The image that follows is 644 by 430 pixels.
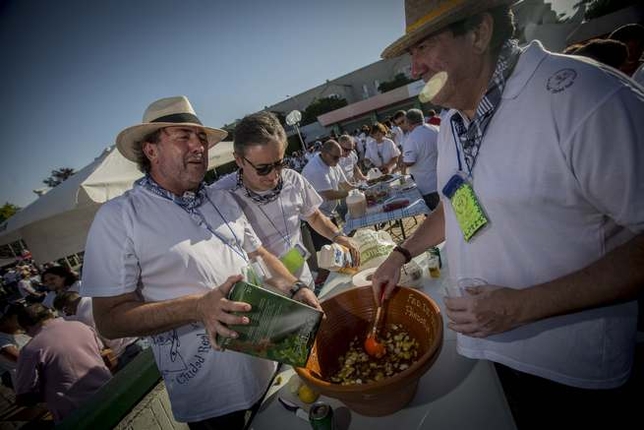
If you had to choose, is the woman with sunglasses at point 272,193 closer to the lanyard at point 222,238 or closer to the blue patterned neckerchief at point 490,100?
the lanyard at point 222,238

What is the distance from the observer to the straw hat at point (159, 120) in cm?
174

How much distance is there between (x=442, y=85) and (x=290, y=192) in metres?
1.86

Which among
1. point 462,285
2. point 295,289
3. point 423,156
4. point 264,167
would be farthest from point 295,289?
point 423,156

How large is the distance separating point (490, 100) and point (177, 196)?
1688 mm

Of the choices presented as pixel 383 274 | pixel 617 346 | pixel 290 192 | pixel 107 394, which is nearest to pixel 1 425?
pixel 107 394

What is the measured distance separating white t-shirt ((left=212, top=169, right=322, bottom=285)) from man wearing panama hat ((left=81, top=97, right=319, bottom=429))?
748 mm

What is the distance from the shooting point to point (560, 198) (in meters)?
0.95

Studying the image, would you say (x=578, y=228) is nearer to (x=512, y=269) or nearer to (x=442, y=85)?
(x=512, y=269)

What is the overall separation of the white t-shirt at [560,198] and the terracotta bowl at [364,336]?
0.81ft

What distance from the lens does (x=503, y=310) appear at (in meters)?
0.96

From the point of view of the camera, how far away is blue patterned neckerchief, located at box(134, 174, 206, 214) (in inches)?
67.2

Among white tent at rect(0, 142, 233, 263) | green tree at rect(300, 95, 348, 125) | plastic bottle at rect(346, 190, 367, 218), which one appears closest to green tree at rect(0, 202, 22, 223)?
green tree at rect(300, 95, 348, 125)

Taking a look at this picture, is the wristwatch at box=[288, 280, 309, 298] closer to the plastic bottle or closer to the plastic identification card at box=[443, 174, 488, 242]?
the plastic identification card at box=[443, 174, 488, 242]

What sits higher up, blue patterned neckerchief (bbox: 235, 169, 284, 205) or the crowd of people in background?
blue patterned neckerchief (bbox: 235, 169, 284, 205)
